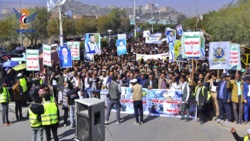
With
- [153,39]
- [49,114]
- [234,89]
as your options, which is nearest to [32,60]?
[49,114]

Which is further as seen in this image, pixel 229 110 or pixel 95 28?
pixel 95 28

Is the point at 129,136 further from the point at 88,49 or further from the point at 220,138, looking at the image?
the point at 88,49

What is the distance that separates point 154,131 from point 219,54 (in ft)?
14.0

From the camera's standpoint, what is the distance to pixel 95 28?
261 feet

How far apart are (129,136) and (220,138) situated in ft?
8.64

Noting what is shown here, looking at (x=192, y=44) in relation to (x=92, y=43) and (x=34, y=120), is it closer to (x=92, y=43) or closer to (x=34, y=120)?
(x=34, y=120)

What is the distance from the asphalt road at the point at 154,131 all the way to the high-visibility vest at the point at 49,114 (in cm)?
169

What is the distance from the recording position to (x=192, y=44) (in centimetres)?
1295

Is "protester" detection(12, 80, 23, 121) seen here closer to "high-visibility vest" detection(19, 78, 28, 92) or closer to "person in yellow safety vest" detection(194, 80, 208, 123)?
"high-visibility vest" detection(19, 78, 28, 92)

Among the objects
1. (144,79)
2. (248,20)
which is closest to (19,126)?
(144,79)

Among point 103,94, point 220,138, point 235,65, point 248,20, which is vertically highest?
point 248,20

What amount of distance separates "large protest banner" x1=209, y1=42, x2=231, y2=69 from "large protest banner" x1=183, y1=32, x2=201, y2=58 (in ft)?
1.93

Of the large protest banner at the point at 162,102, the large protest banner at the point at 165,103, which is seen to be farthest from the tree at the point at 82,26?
the large protest banner at the point at 165,103

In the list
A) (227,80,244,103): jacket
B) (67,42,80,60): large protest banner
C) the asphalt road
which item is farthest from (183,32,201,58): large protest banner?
(67,42,80,60): large protest banner
